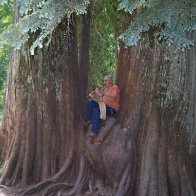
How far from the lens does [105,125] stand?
8117mm

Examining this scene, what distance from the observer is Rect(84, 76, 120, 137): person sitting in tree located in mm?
8109

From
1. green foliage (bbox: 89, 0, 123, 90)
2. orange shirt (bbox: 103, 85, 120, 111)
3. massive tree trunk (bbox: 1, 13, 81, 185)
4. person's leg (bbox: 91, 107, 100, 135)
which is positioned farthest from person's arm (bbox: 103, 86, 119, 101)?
green foliage (bbox: 89, 0, 123, 90)

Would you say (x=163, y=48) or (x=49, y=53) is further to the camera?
(x=49, y=53)

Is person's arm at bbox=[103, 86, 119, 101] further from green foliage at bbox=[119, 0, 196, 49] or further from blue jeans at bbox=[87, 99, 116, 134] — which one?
green foliage at bbox=[119, 0, 196, 49]

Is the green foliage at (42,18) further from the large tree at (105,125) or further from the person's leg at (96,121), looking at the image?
the person's leg at (96,121)

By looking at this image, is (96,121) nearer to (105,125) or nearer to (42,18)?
(105,125)

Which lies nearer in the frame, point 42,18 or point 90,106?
point 42,18

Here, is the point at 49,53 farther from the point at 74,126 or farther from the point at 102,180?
the point at 102,180

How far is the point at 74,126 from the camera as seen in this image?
27.5ft

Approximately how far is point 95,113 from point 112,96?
449mm

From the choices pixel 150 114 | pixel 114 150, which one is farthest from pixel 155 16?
pixel 114 150

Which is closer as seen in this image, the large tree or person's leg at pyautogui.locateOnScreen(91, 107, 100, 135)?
the large tree

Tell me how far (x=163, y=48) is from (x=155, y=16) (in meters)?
1.53

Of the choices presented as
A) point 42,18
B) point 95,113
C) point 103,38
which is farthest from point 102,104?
point 103,38
